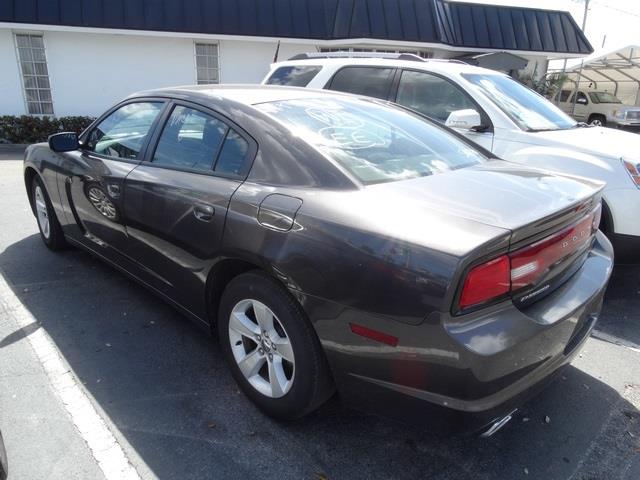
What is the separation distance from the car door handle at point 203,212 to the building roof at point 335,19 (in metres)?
11.6

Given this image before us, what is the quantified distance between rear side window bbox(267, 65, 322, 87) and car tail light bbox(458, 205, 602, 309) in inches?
168

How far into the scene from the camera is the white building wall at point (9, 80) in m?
12.5

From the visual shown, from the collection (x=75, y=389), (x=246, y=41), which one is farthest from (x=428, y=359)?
(x=246, y=41)

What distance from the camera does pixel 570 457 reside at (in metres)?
2.32

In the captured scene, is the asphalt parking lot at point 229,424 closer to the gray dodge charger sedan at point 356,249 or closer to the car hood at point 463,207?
the gray dodge charger sedan at point 356,249

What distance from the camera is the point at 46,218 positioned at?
4660 mm

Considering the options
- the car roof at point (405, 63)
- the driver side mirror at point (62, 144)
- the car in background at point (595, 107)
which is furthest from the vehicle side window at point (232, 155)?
the car in background at point (595, 107)

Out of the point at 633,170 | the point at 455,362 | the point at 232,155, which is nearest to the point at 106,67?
the point at 232,155

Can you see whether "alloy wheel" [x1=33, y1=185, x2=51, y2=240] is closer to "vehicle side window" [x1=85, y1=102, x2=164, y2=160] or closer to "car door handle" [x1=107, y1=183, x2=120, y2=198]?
"vehicle side window" [x1=85, y1=102, x2=164, y2=160]

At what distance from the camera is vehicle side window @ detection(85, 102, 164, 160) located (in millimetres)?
3336

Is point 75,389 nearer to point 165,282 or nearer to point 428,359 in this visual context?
point 165,282

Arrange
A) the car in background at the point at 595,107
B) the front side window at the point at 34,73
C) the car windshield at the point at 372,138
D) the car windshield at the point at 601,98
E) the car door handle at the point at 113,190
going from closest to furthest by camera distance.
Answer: the car windshield at the point at 372,138, the car door handle at the point at 113,190, the front side window at the point at 34,73, the car in background at the point at 595,107, the car windshield at the point at 601,98

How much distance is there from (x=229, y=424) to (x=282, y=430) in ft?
0.90

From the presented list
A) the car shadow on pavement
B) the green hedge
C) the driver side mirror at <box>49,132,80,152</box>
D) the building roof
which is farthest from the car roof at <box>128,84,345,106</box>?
the green hedge
